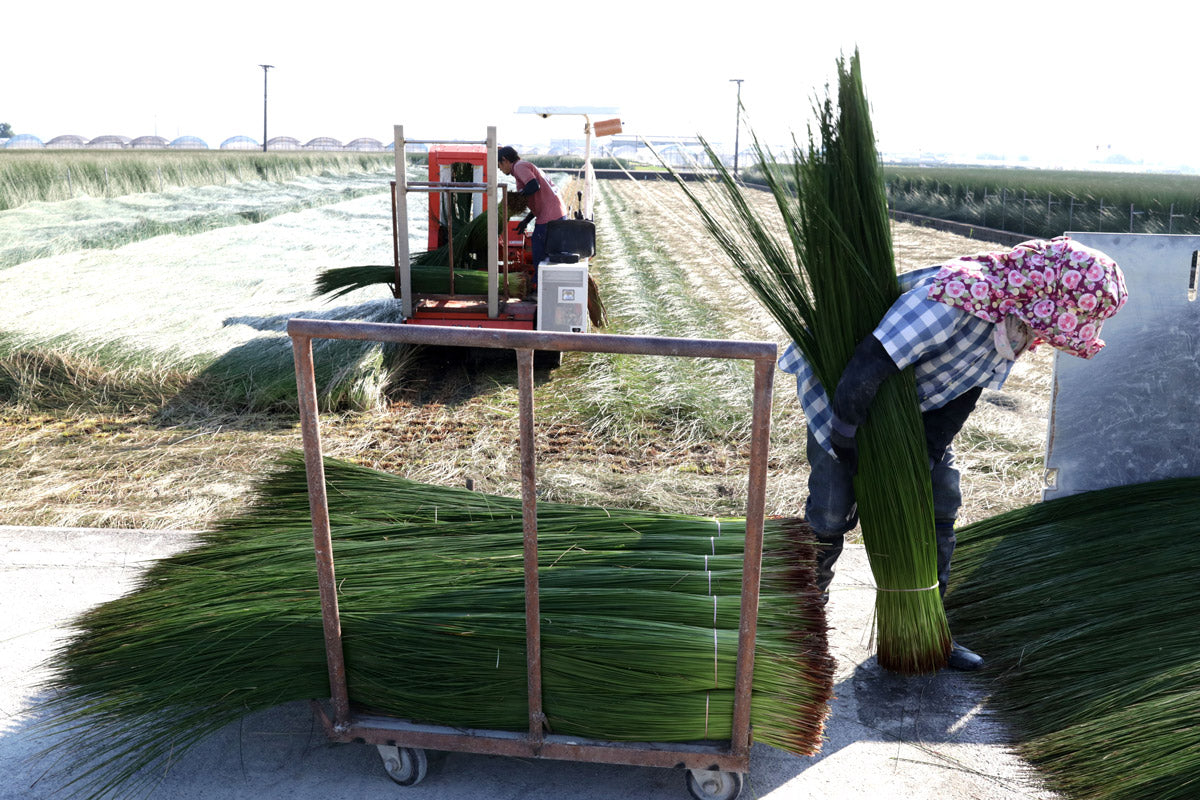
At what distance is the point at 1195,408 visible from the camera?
12.1 feet

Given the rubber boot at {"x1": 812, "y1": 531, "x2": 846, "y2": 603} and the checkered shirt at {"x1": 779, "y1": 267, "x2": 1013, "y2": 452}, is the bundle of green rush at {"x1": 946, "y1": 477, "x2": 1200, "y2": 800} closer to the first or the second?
the rubber boot at {"x1": 812, "y1": 531, "x2": 846, "y2": 603}

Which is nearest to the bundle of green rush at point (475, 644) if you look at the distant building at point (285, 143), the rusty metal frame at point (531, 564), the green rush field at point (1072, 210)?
the rusty metal frame at point (531, 564)

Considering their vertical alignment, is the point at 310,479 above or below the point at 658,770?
above

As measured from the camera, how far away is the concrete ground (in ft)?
7.68

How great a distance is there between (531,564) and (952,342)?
1.34 meters

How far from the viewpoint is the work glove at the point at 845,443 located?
8.61 feet

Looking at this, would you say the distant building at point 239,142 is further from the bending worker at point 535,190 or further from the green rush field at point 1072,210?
the bending worker at point 535,190

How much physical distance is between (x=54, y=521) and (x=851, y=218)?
3.73 m

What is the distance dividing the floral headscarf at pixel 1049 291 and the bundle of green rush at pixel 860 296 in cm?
25

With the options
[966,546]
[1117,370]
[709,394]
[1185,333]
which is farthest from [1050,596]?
Answer: [709,394]

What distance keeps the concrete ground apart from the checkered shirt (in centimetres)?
79

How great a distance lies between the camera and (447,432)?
578 cm

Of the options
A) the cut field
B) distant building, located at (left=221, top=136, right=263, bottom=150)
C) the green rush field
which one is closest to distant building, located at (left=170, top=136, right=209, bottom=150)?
distant building, located at (left=221, top=136, right=263, bottom=150)

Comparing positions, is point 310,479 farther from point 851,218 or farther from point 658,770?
point 851,218
